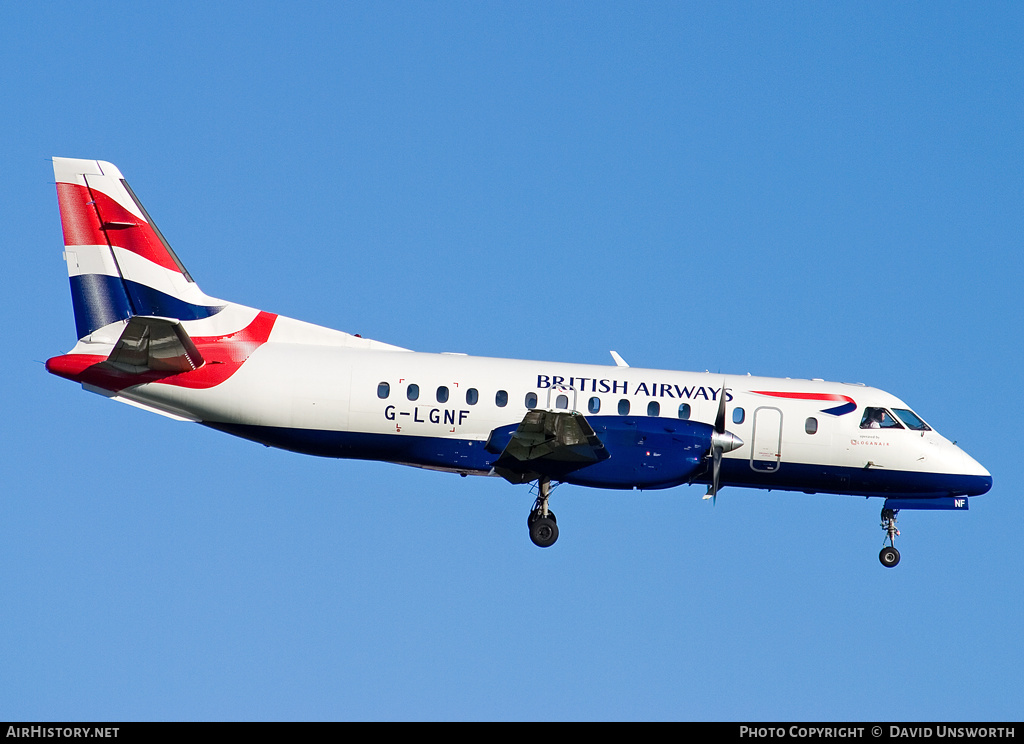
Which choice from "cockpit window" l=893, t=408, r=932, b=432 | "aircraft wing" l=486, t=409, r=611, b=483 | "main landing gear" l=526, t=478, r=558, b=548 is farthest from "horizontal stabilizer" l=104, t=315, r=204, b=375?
"cockpit window" l=893, t=408, r=932, b=432

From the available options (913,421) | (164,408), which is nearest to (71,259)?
(164,408)

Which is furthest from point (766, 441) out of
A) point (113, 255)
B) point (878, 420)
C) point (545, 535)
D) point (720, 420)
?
point (113, 255)

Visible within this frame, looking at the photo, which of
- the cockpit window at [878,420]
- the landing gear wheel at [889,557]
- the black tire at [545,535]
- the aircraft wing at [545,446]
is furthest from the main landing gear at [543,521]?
the landing gear wheel at [889,557]

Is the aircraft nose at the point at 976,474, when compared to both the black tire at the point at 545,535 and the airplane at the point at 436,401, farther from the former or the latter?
the black tire at the point at 545,535

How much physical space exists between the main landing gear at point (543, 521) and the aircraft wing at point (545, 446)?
397 millimetres

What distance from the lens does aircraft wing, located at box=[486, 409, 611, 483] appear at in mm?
24188

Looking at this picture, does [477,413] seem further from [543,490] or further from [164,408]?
[164,408]

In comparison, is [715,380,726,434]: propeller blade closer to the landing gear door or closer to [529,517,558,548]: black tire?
the landing gear door

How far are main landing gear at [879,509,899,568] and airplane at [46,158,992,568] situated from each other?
0.08 m

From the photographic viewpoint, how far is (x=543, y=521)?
2575 centimetres

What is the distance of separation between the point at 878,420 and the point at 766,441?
9.81ft

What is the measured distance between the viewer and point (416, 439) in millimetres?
26016
